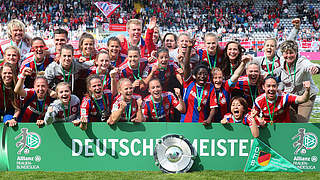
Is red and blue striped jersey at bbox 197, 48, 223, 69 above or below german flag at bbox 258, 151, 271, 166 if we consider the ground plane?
above

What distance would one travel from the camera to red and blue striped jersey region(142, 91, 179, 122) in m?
5.52

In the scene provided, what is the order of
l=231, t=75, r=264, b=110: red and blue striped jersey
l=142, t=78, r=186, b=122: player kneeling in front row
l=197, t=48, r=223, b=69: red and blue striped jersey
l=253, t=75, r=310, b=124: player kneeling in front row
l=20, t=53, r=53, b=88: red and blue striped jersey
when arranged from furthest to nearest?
l=197, t=48, r=223, b=69: red and blue striped jersey < l=20, t=53, r=53, b=88: red and blue striped jersey < l=231, t=75, r=264, b=110: red and blue striped jersey < l=142, t=78, r=186, b=122: player kneeling in front row < l=253, t=75, r=310, b=124: player kneeling in front row

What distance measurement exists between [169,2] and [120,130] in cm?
3422

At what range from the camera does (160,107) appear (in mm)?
5531

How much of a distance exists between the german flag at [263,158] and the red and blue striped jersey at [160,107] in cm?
133

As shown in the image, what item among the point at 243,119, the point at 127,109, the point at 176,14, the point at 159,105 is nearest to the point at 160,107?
the point at 159,105

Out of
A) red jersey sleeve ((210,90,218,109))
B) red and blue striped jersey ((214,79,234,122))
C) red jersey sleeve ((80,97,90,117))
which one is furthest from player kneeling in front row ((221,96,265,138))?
red jersey sleeve ((80,97,90,117))

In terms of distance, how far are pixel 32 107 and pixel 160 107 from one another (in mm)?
1794

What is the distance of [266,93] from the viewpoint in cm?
525

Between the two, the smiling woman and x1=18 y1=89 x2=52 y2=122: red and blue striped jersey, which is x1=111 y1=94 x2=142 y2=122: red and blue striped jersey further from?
the smiling woman

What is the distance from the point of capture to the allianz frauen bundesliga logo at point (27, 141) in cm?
514

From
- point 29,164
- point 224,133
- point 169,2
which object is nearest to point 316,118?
point 224,133

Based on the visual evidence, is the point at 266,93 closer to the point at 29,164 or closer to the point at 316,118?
the point at 29,164

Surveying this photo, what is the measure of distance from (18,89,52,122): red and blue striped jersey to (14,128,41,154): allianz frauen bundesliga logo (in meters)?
0.40
